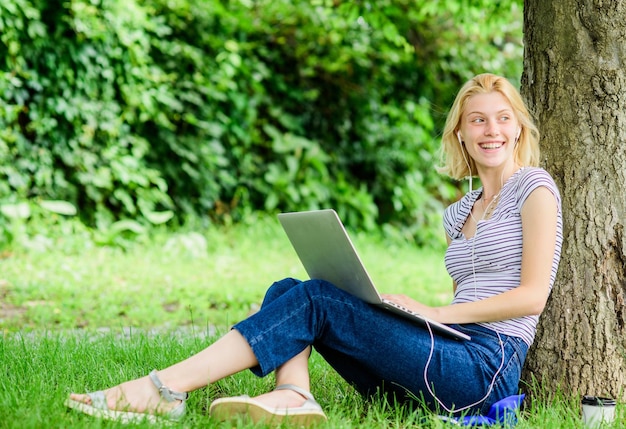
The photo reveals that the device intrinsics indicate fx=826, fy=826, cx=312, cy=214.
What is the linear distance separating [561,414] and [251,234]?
5621mm

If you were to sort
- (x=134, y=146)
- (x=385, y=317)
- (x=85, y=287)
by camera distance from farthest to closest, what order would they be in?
(x=134, y=146) < (x=85, y=287) < (x=385, y=317)

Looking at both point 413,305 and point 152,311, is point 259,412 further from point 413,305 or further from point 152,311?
point 152,311

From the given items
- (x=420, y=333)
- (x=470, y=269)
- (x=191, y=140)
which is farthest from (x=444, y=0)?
(x=420, y=333)

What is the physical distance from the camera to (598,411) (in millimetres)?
2838

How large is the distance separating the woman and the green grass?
0.11 metres

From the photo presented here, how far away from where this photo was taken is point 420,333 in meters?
2.81

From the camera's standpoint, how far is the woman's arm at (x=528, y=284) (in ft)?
9.34

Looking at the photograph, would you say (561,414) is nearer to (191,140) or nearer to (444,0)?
(444,0)

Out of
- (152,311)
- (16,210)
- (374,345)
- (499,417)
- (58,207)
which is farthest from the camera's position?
(58,207)

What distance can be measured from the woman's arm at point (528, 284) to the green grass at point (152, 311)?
1.22ft

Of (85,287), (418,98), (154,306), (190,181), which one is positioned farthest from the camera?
(418,98)

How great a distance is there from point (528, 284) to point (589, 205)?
573 mm

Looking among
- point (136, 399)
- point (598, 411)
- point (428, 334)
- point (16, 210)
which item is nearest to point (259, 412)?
point (136, 399)

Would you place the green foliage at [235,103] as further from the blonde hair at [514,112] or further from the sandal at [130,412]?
the sandal at [130,412]
